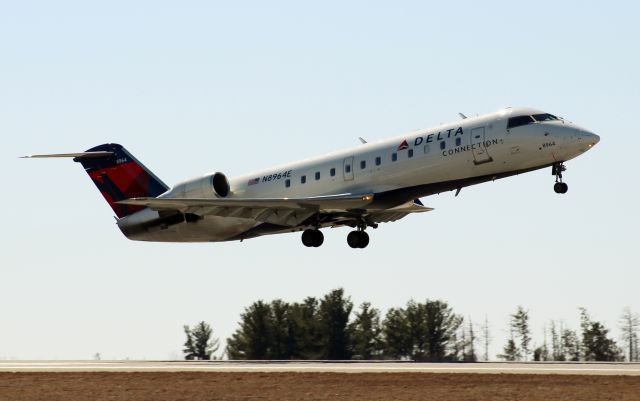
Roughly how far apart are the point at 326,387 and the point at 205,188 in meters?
14.1

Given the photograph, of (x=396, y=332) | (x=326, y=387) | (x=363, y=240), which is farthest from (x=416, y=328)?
(x=326, y=387)

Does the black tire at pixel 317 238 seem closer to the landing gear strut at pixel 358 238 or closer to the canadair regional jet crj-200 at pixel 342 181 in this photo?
the canadair regional jet crj-200 at pixel 342 181

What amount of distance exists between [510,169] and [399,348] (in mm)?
24428

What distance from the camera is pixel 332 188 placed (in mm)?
35344

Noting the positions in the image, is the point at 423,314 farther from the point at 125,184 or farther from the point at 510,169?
the point at 510,169

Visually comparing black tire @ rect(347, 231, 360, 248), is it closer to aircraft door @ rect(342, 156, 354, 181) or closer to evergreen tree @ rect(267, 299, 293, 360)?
aircraft door @ rect(342, 156, 354, 181)

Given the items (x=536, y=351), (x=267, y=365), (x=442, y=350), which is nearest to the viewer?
(x=267, y=365)

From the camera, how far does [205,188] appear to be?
124ft

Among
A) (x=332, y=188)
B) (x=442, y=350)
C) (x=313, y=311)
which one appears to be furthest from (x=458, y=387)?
(x=313, y=311)

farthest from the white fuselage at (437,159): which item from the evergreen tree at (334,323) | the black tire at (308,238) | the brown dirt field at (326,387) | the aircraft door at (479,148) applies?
the evergreen tree at (334,323)

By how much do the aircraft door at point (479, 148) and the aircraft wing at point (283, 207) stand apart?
3.56 meters

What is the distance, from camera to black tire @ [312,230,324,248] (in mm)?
36781

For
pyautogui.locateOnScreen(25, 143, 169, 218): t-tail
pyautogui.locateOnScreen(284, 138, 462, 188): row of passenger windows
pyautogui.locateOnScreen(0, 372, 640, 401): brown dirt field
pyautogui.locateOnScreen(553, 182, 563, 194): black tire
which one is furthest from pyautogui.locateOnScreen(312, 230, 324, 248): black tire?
pyautogui.locateOnScreen(0, 372, 640, 401): brown dirt field

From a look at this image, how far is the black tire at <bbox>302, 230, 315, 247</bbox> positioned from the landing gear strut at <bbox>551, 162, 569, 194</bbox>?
8.62 metres
